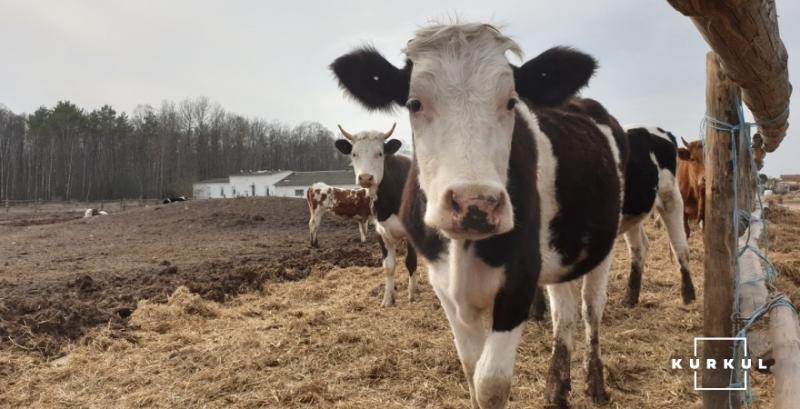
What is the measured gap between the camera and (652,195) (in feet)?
18.6

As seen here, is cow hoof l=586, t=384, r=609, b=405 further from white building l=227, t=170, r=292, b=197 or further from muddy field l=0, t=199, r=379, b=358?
white building l=227, t=170, r=292, b=197

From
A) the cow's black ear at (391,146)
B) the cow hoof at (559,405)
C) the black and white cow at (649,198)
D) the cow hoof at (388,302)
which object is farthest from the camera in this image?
the cow's black ear at (391,146)

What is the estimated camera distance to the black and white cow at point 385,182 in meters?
8.04

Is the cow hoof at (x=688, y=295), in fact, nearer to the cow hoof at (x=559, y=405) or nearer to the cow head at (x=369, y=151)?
the cow hoof at (x=559, y=405)

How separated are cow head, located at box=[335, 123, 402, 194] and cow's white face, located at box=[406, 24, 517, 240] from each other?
19.4ft

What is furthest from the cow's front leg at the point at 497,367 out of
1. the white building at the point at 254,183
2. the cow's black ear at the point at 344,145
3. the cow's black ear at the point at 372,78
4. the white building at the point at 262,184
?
the white building at the point at 254,183

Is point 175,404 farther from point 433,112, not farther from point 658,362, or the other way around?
point 658,362

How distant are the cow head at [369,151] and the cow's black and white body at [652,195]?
12.9 feet

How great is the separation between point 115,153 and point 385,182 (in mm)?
76693

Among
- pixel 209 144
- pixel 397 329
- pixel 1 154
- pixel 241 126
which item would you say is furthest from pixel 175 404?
pixel 241 126

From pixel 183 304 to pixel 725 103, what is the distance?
6.77m

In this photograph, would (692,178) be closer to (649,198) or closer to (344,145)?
(649,198)

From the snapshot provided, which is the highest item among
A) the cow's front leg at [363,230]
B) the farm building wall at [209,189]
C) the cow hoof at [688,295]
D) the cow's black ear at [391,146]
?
the farm building wall at [209,189]

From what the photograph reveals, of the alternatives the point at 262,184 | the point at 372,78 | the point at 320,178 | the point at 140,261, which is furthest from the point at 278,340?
Result: the point at 262,184
